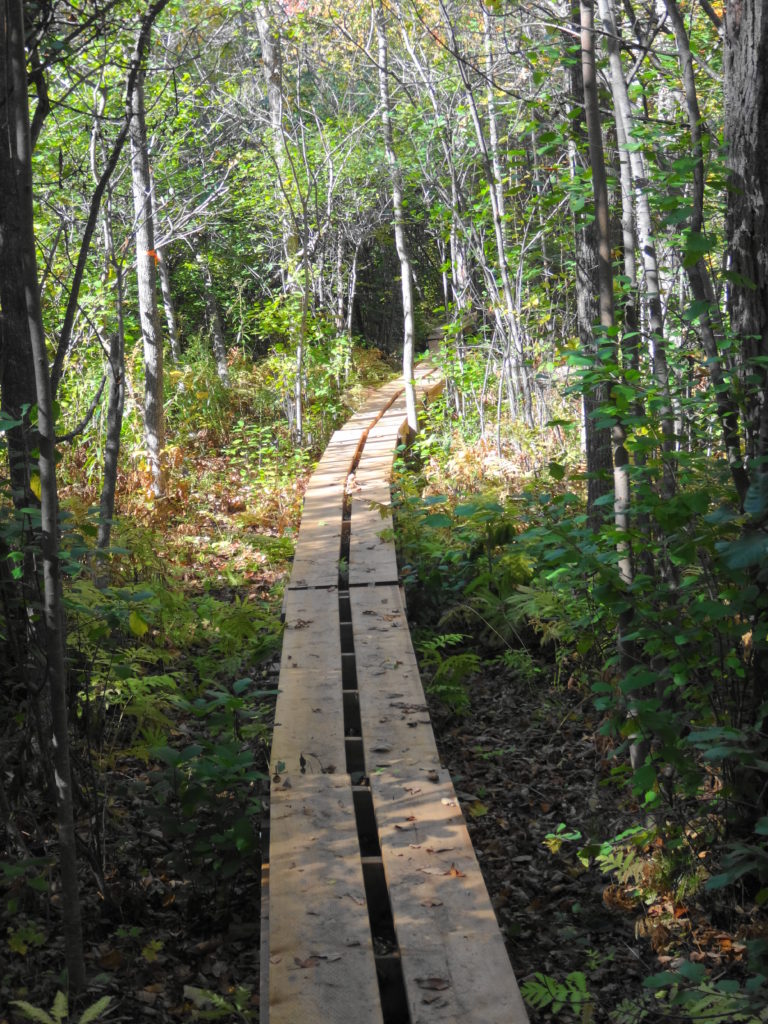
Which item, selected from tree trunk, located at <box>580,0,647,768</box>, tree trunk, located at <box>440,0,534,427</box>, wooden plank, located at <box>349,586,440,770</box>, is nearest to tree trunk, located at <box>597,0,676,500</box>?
tree trunk, located at <box>580,0,647,768</box>

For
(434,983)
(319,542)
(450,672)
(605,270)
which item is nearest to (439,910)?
(434,983)

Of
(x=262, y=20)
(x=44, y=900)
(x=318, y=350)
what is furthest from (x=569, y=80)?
(x=262, y=20)

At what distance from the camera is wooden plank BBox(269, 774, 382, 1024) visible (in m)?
2.71

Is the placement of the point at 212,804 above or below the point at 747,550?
below

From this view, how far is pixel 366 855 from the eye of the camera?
12.7 ft

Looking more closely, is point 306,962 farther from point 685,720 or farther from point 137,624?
point 685,720

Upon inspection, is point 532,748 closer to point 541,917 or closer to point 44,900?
point 541,917

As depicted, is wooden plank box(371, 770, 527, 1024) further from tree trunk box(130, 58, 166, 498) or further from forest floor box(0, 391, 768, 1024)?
tree trunk box(130, 58, 166, 498)

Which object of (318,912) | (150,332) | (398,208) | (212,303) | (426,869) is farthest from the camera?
(212,303)

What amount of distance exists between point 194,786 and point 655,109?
9116 millimetres

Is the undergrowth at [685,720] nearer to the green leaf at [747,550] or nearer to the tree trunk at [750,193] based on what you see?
the green leaf at [747,550]

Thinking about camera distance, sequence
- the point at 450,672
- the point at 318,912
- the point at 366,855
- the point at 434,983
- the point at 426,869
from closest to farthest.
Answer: the point at 434,983
the point at 318,912
the point at 426,869
the point at 366,855
the point at 450,672

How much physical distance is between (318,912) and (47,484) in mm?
1743

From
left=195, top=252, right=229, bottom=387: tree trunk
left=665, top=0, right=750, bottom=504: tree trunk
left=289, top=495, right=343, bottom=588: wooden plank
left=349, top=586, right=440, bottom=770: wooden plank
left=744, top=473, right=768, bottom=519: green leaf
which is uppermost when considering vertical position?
left=195, top=252, right=229, bottom=387: tree trunk
